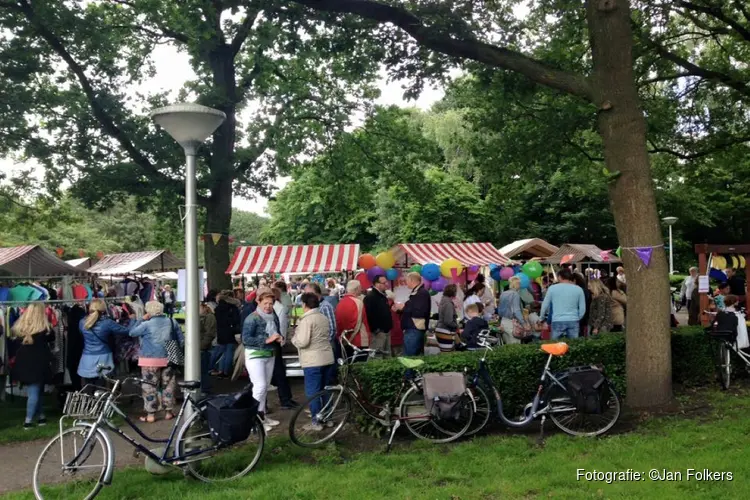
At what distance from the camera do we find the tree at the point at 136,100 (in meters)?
11.5

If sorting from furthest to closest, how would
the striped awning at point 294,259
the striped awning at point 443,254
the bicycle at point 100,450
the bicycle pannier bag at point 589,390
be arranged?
the striped awning at point 443,254, the striped awning at point 294,259, the bicycle pannier bag at point 589,390, the bicycle at point 100,450

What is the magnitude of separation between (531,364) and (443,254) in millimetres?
9363

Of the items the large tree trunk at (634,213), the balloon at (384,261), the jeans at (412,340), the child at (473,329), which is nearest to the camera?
the large tree trunk at (634,213)

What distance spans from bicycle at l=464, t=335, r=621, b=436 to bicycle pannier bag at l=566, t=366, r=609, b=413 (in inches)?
2.0

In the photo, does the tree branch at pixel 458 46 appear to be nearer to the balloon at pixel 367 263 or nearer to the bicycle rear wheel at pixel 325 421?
the bicycle rear wheel at pixel 325 421

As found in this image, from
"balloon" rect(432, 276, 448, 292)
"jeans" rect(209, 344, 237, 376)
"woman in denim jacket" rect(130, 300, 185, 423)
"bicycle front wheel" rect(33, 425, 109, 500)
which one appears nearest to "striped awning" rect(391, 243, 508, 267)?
"balloon" rect(432, 276, 448, 292)

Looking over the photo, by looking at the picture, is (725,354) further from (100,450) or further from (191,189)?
(100,450)

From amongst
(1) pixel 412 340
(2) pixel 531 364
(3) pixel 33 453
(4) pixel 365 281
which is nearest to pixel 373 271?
(4) pixel 365 281

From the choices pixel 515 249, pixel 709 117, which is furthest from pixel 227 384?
pixel 515 249

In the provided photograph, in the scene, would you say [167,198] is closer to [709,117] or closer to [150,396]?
[150,396]

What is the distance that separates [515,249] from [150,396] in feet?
57.3

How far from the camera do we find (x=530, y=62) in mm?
7969

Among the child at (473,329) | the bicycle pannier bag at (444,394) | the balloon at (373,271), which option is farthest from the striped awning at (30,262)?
the bicycle pannier bag at (444,394)

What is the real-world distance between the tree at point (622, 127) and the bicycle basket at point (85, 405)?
5.29 m
